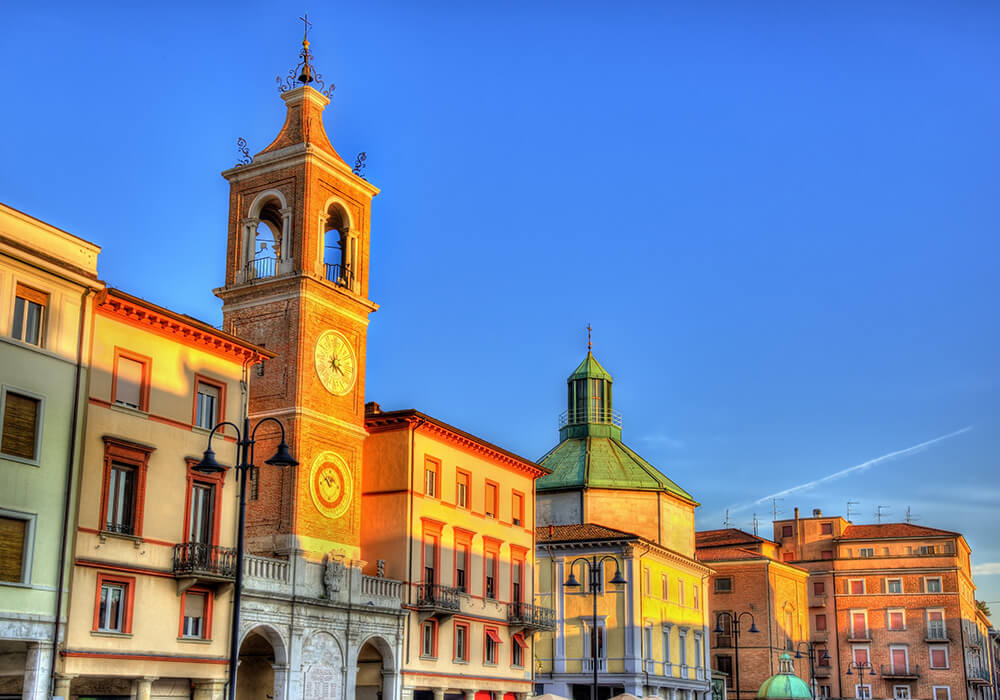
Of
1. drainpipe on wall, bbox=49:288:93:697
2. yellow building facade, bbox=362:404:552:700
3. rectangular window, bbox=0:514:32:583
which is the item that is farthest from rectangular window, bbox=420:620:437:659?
rectangular window, bbox=0:514:32:583

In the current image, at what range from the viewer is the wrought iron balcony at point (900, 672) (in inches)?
3652

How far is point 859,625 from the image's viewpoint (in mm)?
95500

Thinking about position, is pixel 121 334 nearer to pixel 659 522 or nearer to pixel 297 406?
pixel 297 406

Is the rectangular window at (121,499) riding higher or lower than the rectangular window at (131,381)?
lower

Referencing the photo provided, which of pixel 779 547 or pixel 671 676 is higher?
pixel 779 547

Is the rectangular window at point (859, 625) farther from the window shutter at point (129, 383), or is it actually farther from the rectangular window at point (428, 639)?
the window shutter at point (129, 383)

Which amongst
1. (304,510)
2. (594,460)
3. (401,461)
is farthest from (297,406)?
(594,460)

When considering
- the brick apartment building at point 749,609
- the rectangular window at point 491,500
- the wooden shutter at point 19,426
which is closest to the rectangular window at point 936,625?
the brick apartment building at point 749,609

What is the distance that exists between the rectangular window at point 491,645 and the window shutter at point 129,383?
21.4 m

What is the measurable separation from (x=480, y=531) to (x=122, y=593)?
20.4 m

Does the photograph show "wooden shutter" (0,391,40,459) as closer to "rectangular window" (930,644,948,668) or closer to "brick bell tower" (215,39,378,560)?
"brick bell tower" (215,39,378,560)

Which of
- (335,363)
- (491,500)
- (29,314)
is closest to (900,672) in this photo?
(491,500)

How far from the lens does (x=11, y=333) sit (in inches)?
1099

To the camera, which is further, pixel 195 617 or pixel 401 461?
pixel 401 461
